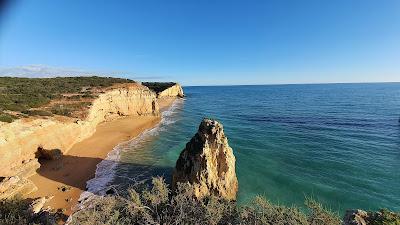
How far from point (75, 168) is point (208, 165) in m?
A: 13.0

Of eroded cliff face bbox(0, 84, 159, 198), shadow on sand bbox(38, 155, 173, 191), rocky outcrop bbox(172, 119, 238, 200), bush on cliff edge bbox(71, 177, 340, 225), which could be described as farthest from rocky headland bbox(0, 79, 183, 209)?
rocky outcrop bbox(172, 119, 238, 200)

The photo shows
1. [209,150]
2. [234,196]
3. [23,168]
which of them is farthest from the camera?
[23,168]

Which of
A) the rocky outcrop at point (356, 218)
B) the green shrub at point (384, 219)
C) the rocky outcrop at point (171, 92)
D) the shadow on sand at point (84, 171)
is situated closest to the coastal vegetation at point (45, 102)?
the shadow on sand at point (84, 171)

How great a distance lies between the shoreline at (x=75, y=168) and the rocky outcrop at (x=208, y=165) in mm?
7397

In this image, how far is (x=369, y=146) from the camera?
2869 centimetres

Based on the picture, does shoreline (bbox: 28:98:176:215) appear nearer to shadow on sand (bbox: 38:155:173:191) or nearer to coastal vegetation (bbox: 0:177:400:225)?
shadow on sand (bbox: 38:155:173:191)

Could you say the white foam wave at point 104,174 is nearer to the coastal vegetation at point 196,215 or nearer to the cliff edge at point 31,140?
the cliff edge at point 31,140

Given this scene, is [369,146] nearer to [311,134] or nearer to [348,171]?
[311,134]

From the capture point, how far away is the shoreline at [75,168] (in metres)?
17.2

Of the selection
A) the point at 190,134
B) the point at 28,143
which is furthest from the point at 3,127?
the point at 190,134

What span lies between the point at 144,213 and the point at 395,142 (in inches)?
1283

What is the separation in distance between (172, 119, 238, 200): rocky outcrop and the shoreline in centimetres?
740

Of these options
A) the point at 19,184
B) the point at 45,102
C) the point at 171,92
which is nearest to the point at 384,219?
the point at 19,184

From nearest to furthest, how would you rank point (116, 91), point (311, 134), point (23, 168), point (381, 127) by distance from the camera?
point (23, 168) < point (311, 134) < point (381, 127) < point (116, 91)
